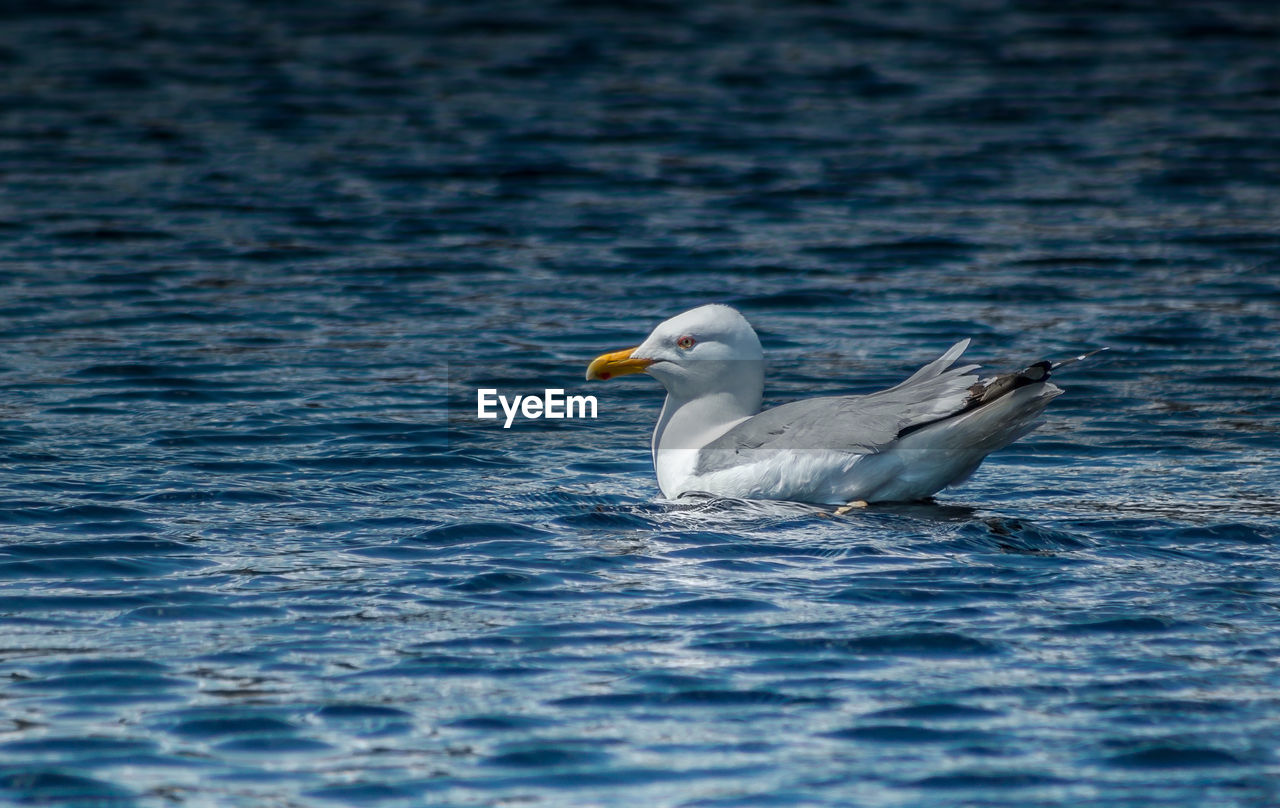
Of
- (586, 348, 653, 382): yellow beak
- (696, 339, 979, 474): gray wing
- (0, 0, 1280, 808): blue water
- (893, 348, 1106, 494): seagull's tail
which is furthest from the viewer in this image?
(586, 348, 653, 382): yellow beak

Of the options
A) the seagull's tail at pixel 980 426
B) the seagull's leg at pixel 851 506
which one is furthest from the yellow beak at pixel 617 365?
the seagull's tail at pixel 980 426

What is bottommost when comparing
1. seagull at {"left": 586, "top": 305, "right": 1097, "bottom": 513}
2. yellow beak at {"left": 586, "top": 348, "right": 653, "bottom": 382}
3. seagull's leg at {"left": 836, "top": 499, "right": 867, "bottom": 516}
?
seagull's leg at {"left": 836, "top": 499, "right": 867, "bottom": 516}

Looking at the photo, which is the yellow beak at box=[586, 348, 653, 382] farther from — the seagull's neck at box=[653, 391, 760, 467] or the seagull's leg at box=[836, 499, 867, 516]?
the seagull's leg at box=[836, 499, 867, 516]

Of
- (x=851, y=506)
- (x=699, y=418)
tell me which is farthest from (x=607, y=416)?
(x=851, y=506)

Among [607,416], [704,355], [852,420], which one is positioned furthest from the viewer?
[607,416]

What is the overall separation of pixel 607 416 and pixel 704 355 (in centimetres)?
222

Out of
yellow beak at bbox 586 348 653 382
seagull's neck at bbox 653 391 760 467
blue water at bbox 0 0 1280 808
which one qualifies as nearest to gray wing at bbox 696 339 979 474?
seagull's neck at bbox 653 391 760 467

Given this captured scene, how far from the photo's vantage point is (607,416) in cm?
1186

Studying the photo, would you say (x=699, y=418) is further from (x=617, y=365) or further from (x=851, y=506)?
(x=851, y=506)

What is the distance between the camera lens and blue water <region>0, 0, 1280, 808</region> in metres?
6.07

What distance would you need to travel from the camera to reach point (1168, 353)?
1311cm

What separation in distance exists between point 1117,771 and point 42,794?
3.39 m

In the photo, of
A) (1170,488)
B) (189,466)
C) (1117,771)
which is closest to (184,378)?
(189,466)

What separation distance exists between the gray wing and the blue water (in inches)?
14.5
